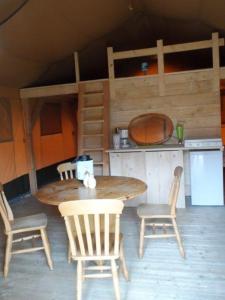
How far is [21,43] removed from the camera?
14.5 ft

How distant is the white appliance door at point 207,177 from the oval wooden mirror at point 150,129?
2.27 ft

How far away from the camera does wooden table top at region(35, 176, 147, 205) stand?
105 inches

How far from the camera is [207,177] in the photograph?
4570 mm

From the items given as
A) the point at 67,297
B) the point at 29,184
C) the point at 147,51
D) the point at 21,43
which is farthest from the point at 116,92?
the point at 67,297

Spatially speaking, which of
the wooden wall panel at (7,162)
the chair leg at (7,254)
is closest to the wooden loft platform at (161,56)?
the wooden wall panel at (7,162)

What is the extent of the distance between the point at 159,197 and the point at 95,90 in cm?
226

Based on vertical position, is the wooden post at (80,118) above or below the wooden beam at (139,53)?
below

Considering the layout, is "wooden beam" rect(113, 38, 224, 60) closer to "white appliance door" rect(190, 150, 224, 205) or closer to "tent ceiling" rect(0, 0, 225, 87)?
"tent ceiling" rect(0, 0, 225, 87)

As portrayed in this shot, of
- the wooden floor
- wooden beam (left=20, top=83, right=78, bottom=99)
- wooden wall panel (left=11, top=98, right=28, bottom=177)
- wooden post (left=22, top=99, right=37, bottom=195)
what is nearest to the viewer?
the wooden floor

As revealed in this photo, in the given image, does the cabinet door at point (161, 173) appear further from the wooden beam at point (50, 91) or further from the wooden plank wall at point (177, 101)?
the wooden beam at point (50, 91)

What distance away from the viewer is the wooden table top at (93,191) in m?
2.67

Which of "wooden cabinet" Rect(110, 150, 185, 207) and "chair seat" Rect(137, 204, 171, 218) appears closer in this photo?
"chair seat" Rect(137, 204, 171, 218)

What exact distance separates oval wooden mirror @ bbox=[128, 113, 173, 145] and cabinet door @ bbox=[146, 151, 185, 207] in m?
0.51

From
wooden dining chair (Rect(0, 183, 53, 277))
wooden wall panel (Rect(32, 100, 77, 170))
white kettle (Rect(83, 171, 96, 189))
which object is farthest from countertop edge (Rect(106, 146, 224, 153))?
wooden wall panel (Rect(32, 100, 77, 170))
